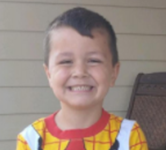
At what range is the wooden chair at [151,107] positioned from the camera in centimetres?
288

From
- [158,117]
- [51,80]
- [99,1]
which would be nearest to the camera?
[51,80]

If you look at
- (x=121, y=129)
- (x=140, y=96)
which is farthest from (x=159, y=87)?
(x=121, y=129)

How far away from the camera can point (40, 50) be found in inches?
120

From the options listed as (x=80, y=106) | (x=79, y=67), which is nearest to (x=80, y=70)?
(x=79, y=67)

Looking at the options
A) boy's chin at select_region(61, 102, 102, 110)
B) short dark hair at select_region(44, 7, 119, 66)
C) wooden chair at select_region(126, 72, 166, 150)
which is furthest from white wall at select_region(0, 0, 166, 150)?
boy's chin at select_region(61, 102, 102, 110)

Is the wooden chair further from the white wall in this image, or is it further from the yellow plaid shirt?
the yellow plaid shirt

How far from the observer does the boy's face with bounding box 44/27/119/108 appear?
4.60 ft

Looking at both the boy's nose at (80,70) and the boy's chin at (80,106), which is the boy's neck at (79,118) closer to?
the boy's chin at (80,106)

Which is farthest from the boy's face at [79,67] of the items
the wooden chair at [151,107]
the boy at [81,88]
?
the wooden chair at [151,107]

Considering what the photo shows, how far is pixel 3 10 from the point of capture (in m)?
2.99

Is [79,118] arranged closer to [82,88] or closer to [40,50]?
[82,88]

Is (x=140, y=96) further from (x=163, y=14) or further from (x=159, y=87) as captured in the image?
(x=163, y=14)

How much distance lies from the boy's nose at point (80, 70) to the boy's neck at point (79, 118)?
0.17 meters

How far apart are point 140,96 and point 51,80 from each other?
1690mm
